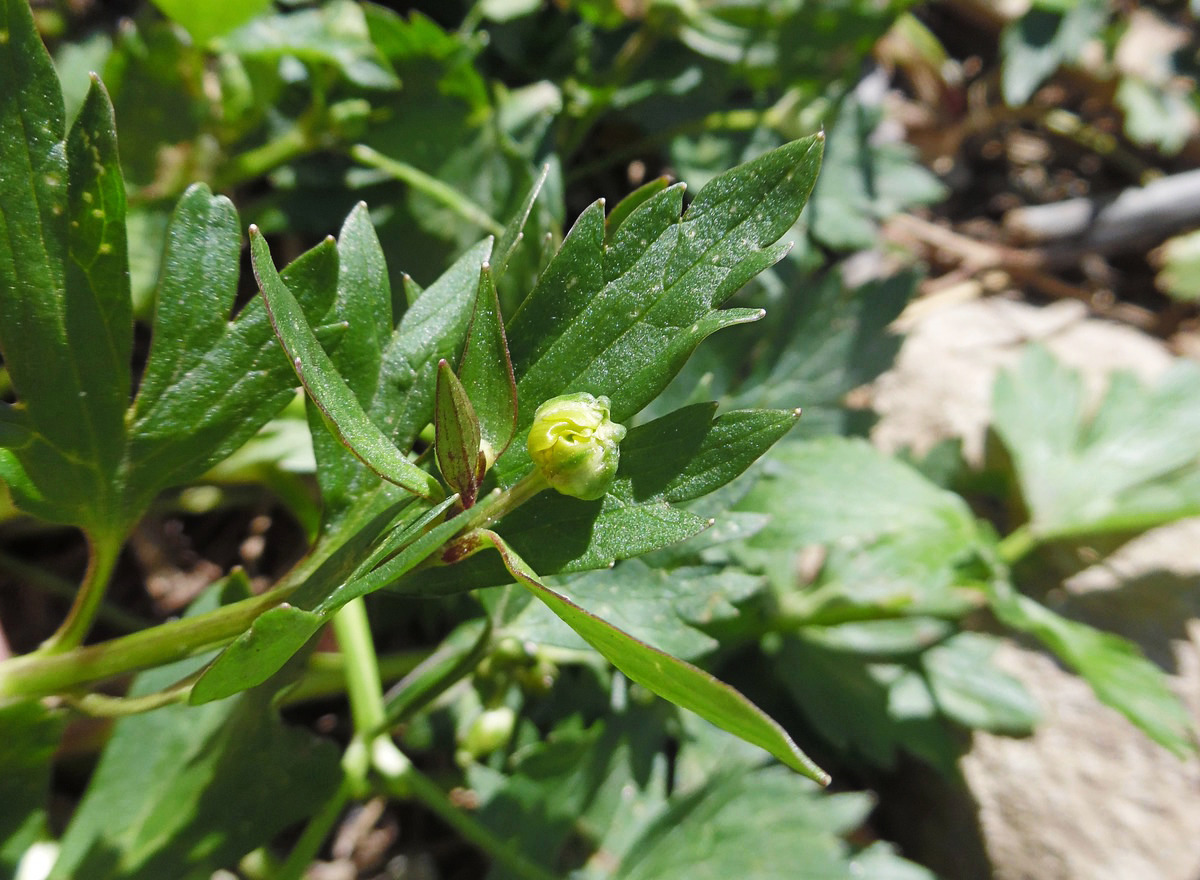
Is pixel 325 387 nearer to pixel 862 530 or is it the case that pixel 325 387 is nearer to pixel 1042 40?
pixel 862 530

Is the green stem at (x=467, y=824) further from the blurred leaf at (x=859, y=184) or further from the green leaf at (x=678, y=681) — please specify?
the blurred leaf at (x=859, y=184)

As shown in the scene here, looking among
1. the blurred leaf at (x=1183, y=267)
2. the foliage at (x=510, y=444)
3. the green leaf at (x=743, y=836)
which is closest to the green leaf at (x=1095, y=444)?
the foliage at (x=510, y=444)

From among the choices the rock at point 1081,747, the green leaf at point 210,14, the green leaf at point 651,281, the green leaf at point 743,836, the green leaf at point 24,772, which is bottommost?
the rock at point 1081,747

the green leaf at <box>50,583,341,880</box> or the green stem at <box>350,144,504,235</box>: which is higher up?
the green stem at <box>350,144,504,235</box>

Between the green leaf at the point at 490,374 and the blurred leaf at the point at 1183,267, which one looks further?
the blurred leaf at the point at 1183,267

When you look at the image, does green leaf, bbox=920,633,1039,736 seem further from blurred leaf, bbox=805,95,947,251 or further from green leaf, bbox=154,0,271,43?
green leaf, bbox=154,0,271,43

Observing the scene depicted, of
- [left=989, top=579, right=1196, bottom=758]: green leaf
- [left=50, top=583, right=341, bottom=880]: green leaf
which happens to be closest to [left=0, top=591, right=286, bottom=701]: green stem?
[left=50, top=583, right=341, bottom=880]: green leaf

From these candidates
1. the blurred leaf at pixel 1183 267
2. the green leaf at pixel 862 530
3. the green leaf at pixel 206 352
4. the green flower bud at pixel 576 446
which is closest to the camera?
the green flower bud at pixel 576 446
